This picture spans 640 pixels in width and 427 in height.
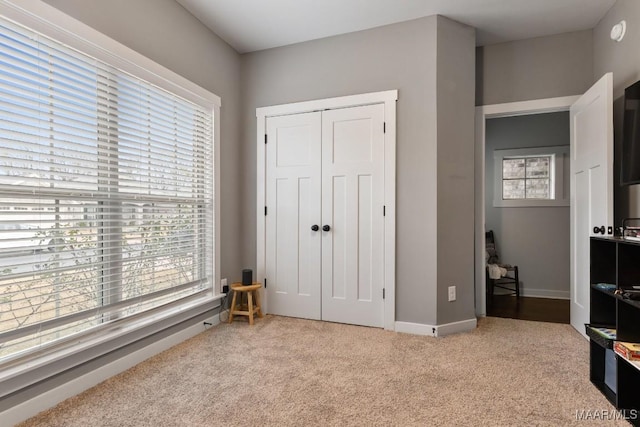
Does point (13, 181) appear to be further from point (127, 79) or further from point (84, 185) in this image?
point (127, 79)

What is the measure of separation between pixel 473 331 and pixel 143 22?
140 inches

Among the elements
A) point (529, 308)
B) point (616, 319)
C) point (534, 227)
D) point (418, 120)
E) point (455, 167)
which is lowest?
point (529, 308)

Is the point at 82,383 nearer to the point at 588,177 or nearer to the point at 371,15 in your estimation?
the point at 371,15

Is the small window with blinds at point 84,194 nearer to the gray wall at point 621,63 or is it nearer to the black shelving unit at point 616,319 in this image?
the black shelving unit at point 616,319

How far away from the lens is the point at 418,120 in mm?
2879

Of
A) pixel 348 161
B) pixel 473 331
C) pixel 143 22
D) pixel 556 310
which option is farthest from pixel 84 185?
pixel 556 310

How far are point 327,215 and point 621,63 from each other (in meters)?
2.60

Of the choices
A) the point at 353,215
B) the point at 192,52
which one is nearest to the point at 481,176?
the point at 353,215

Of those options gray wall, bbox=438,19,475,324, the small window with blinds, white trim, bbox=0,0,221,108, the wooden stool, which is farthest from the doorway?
white trim, bbox=0,0,221,108

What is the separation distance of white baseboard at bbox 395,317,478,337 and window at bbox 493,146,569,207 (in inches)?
84.8

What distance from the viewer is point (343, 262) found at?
3133 mm

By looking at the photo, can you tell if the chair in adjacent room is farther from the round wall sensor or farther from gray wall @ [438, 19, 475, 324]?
the round wall sensor

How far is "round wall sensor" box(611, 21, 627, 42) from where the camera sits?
2486 mm

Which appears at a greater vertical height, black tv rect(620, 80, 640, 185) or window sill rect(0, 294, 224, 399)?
black tv rect(620, 80, 640, 185)
